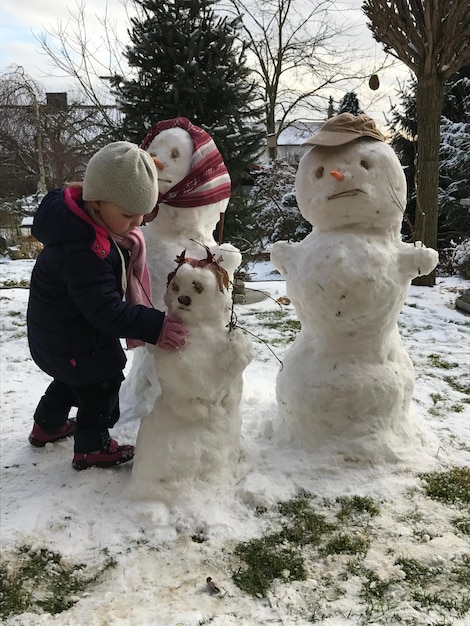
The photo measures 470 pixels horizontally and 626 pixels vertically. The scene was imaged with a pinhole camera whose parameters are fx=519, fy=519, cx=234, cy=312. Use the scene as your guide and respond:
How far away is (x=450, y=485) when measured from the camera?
235 centimetres

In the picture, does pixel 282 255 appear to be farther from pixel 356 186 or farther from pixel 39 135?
pixel 39 135

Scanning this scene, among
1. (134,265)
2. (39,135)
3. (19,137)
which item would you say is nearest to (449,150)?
(134,265)

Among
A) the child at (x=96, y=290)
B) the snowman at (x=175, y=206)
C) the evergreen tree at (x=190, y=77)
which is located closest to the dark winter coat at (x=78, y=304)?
the child at (x=96, y=290)

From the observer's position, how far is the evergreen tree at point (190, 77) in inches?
215

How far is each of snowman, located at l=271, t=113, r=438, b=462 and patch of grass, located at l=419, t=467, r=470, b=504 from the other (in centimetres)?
18

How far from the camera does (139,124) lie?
5617mm

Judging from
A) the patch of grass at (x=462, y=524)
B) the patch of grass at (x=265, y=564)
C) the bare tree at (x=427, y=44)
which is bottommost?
the patch of grass at (x=265, y=564)

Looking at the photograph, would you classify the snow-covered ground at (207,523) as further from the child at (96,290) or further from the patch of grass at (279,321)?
the patch of grass at (279,321)

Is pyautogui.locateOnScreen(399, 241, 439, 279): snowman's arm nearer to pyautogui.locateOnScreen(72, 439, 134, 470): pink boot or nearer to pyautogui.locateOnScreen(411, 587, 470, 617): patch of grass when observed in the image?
pyautogui.locateOnScreen(411, 587, 470, 617): patch of grass

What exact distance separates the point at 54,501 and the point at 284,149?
2714cm

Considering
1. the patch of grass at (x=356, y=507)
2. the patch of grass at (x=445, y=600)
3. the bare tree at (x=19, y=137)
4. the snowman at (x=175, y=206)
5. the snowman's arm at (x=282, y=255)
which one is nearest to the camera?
the patch of grass at (x=445, y=600)

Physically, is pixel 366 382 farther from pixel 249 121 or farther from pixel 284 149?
pixel 284 149

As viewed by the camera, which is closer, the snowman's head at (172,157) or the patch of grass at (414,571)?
the patch of grass at (414,571)

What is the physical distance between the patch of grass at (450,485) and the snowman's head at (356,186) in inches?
46.6
